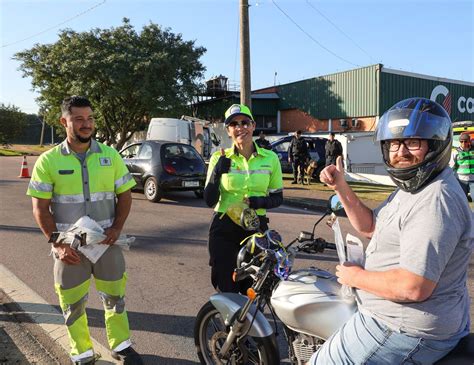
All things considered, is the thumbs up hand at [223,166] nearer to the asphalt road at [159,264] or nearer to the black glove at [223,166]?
the black glove at [223,166]

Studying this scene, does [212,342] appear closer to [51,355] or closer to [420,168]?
[51,355]

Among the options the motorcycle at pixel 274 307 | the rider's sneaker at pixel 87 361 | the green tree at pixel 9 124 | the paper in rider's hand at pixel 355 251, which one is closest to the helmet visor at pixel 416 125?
the paper in rider's hand at pixel 355 251

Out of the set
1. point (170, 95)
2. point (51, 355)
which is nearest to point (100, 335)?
point (51, 355)

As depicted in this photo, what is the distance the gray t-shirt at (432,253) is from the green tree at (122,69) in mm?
28878

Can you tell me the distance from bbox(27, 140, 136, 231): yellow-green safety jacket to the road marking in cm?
104

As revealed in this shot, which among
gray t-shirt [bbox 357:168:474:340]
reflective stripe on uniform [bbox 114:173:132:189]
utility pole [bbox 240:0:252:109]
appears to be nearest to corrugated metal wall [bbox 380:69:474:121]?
utility pole [bbox 240:0:252:109]

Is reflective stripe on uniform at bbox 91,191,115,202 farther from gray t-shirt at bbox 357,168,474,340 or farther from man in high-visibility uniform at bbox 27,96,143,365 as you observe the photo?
gray t-shirt at bbox 357,168,474,340

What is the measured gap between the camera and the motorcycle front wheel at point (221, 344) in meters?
2.46

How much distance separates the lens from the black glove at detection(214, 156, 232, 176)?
3324 millimetres

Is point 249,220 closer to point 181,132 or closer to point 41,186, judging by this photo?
point 41,186

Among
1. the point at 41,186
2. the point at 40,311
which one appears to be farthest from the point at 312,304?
the point at 40,311

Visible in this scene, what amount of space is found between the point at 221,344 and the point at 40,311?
2.26 metres

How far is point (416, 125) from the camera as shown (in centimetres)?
175

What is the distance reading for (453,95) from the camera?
1414 inches
